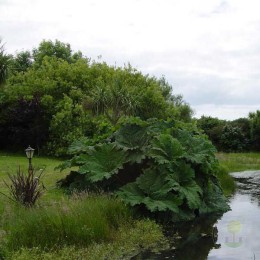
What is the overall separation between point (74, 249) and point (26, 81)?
23.5 meters

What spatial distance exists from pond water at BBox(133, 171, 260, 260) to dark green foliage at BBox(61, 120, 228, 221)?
45 centimetres

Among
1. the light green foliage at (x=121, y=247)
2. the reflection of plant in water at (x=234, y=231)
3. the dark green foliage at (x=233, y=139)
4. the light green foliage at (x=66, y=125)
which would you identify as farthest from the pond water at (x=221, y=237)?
the dark green foliage at (x=233, y=139)

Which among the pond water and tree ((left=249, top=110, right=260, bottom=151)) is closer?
the pond water

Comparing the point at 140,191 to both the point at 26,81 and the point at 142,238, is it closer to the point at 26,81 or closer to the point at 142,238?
the point at 142,238

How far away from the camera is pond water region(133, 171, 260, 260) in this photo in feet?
28.3

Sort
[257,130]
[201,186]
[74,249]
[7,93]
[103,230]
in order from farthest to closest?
[257,130] → [7,93] → [201,186] → [103,230] → [74,249]

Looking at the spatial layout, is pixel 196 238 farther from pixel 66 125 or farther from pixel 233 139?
pixel 233 139

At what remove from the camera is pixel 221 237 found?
32.9ft

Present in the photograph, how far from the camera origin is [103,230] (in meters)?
8.83

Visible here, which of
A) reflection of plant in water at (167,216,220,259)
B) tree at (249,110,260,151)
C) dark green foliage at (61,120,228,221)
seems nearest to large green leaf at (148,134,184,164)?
dark green foliage at (61,120,228,221)

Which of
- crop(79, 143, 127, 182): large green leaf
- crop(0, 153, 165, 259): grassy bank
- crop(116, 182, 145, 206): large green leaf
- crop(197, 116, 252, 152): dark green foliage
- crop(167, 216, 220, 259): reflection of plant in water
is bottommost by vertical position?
crop(167, 216, 220, 259): reflection of plant in water

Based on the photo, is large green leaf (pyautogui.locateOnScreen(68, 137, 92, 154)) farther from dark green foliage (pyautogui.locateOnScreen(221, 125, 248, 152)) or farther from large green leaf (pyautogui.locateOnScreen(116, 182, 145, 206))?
dark green foliage (pyautogui.locateOnScreen(221, 125, 248, 152))

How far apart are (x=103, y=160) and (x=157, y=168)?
142cm

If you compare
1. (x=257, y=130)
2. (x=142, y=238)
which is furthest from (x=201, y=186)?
(x=257, y=130)
